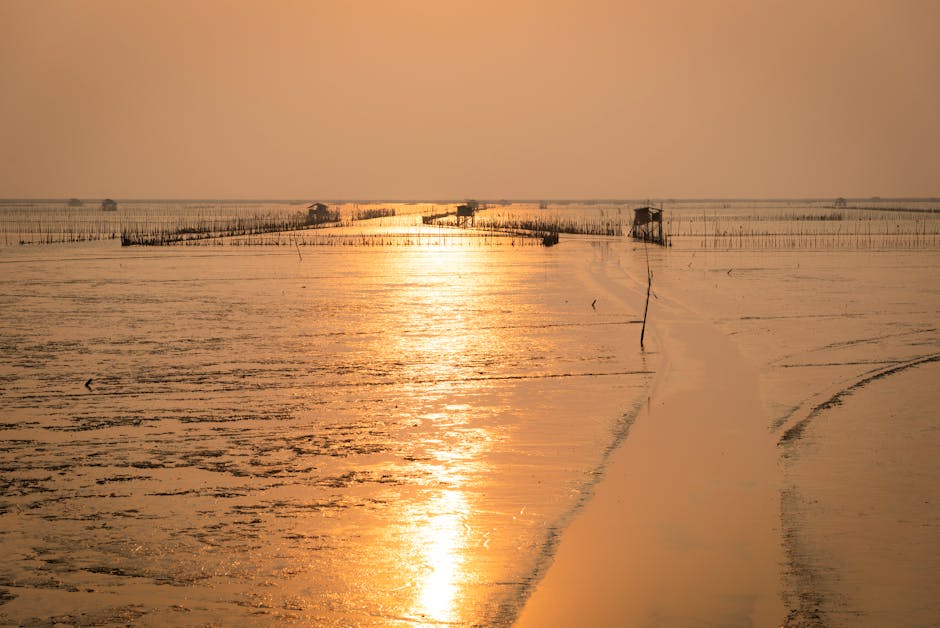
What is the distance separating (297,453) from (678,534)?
427 cm

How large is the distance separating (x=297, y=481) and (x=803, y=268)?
29.6 meters

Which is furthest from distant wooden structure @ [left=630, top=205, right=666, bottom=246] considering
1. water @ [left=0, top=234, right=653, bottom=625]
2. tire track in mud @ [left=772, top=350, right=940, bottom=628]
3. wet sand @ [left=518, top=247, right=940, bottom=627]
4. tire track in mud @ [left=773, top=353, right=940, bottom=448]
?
tire track in mud @ [left=772, top=350, right=940, bottom=628]

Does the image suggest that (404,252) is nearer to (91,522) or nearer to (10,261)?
(10,261)

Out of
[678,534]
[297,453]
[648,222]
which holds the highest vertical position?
[648,222]

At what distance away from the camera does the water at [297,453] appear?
6996 millimetres

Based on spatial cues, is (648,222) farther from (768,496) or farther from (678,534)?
(678,534)

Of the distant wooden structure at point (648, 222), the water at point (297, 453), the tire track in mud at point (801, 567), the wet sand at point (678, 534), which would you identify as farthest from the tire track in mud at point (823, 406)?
the distant wooden structure at point (648, 222)

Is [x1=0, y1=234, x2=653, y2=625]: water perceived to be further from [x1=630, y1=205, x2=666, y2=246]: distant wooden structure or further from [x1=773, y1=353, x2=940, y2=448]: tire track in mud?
[x1=630, y1=205, x2=666, y2=246]: distant wooden structure

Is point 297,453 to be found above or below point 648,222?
below

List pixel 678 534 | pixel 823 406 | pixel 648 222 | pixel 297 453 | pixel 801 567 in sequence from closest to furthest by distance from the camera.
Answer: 1. pixel 801 567
2. pixel 678 534
3. pixel 297 453
4. pixel 823 406
5. pixel 648 222

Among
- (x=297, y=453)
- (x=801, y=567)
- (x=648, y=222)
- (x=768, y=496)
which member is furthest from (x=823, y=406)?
(x=648, y=222)

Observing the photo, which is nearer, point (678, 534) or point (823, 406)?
point (678, 534)

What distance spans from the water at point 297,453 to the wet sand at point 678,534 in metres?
0.34

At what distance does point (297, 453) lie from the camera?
415 inches
